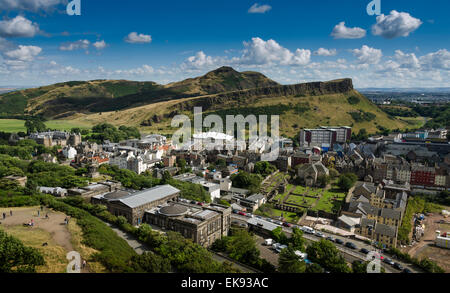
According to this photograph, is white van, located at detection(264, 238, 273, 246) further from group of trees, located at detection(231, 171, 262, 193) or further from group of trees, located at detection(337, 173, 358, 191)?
group of trees, located at detection(337, 173, 358, 191)

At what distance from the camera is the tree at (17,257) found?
2330 cm

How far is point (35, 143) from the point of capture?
303ft

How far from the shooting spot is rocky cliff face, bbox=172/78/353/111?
159 metres

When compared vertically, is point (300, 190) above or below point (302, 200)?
above

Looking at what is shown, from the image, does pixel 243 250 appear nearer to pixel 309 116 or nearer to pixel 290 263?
pixel 290 263

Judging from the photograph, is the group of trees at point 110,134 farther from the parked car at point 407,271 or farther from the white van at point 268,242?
the parked car at point 407,271

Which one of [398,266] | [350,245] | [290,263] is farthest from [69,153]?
[398,266]

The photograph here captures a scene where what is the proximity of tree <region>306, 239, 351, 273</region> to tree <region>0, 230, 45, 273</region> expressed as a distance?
25.0 metres

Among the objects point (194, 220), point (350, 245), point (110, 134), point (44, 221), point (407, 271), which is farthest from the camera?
point (110, 134)

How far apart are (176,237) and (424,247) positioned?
33903 mm

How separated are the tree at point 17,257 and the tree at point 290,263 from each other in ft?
65.8

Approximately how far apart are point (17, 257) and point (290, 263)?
22.0 meters

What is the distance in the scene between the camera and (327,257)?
106 ft
